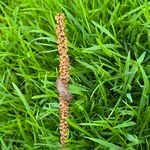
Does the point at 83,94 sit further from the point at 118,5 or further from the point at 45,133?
the point at 118,5

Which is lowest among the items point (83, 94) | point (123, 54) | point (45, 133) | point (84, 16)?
point (45, 133)

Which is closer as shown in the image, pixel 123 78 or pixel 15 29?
pixel 123 78

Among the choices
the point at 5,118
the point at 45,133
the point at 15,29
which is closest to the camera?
the point at 45,133

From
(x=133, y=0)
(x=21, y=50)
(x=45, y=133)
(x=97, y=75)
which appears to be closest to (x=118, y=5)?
(x=133, y=0)

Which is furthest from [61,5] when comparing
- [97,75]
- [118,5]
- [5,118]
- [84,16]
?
[5,118]

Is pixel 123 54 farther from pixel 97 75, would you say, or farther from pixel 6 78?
pixel 6 78

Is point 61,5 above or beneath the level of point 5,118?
above

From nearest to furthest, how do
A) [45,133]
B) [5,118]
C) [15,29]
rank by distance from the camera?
1. [45,133]
2. [5,118]
3. [15,29]
